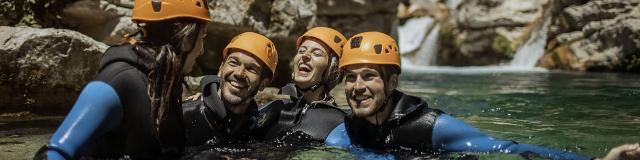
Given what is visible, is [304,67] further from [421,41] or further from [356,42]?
[421,41]

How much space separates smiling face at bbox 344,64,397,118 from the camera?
4.62 meters

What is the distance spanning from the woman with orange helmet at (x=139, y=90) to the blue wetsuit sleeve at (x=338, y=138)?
1.68 m

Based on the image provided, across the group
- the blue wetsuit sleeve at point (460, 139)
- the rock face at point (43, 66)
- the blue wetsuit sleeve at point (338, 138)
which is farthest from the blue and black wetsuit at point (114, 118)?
the rock face at point (43, 66)

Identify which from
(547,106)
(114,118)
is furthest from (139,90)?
(547,106)

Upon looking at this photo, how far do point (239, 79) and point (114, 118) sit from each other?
167 cm

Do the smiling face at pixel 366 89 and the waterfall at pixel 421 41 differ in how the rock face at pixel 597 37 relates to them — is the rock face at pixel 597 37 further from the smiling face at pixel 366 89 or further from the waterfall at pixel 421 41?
the smiling face at pixel 366 89

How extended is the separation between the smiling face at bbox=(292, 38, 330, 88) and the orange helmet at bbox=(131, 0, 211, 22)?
2.31 metres

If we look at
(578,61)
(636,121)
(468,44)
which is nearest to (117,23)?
(636,121)

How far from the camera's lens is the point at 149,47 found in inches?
136

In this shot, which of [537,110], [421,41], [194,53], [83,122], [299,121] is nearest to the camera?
A: [83,122]

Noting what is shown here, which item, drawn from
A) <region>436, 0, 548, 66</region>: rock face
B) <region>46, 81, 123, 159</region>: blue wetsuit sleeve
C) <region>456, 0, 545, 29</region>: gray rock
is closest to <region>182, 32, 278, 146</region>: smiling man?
<region>46, 81, 123, 159</region>: blue wetsuit sleeve

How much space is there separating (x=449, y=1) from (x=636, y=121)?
19749 millimetres

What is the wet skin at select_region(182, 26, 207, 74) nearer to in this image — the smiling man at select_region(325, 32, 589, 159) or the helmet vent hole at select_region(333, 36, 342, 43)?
the smiling man at select_region(325, 32, 589, 159)

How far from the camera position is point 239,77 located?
4.83 meters
